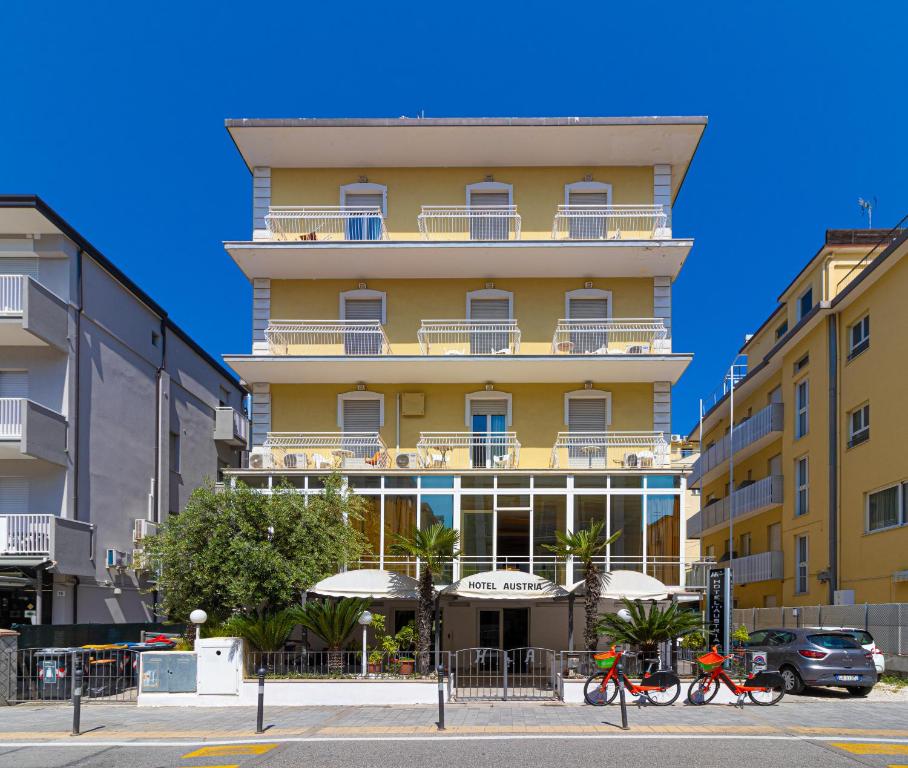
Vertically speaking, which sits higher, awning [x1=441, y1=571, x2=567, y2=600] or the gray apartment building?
the gray apartment building

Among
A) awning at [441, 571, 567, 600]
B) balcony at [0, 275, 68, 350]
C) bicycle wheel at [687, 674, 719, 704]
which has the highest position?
balcony at [0, 275, 68, 350]

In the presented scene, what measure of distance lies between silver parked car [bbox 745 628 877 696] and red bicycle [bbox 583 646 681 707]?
2886 mm

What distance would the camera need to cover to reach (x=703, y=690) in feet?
59.4

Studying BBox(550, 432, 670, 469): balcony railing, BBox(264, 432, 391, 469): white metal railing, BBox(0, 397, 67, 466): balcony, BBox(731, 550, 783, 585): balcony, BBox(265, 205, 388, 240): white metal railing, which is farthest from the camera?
BBox(731, 550, 783, 585): balcony

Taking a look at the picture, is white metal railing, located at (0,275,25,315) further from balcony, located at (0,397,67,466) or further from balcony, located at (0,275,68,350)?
balcony, located at (0,397,67,466)

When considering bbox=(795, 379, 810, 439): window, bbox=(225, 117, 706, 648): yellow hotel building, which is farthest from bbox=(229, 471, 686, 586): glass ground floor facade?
bbox=(795, 379, 810, 439): window

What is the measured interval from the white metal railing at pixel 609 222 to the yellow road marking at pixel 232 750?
59.7ft

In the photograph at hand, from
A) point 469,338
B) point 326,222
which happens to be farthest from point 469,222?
point 326,222

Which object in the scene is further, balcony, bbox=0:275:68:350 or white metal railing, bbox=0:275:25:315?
white metal railing, bbox=0:275:25:315

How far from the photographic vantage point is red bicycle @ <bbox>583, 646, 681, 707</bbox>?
17.8 meters

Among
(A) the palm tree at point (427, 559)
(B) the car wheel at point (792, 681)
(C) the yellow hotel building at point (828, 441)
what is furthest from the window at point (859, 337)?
(A) the palm tree at point (427, 559)

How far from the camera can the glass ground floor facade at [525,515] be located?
25.1 meters

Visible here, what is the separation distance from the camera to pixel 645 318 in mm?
28344

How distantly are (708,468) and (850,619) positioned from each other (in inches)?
895
